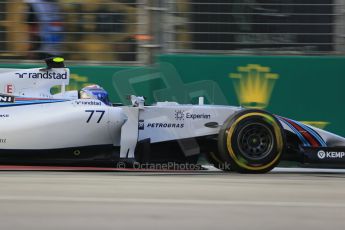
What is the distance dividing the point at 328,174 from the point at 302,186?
183cm

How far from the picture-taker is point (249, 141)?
25.2ft

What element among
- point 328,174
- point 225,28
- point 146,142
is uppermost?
point 225,28

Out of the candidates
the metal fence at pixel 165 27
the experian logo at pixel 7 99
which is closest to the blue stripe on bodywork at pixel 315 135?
the metal fence at pixel 165 27

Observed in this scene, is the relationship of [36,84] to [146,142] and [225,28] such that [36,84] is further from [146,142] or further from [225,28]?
[225,28]

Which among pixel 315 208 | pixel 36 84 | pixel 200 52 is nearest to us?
pixel 315 208

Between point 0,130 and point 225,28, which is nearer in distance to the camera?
point 0,130

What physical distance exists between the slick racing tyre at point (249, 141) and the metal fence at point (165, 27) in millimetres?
2739

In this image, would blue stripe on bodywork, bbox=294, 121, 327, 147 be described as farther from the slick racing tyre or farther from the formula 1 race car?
the slick racing tyre

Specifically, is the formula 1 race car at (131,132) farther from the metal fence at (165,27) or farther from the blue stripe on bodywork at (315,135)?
the metal fence at (165,27)

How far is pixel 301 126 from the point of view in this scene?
312 inches

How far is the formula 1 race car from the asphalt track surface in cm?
35

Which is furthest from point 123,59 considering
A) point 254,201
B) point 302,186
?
point 254,201

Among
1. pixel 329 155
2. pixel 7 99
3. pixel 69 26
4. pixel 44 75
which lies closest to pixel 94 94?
pixel 44 75

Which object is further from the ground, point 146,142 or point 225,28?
point 225,28
